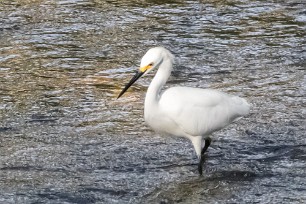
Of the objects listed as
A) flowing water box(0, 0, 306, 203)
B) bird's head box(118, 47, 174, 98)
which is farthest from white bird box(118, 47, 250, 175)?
flowing water box(0, 0, 306, 203)

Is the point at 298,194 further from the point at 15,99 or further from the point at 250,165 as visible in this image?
the point at 15,99

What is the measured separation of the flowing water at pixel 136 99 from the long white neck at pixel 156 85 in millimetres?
575

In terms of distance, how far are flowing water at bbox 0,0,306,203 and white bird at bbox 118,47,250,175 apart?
0.36 metres

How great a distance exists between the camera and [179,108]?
6707 mm

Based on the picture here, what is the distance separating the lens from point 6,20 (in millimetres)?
11531

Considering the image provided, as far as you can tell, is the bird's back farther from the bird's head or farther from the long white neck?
the bird's head

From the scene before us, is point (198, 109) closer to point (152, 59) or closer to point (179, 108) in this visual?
point (179, 108)

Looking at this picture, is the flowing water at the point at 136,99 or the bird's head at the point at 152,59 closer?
the flowing water at the point at 136,99

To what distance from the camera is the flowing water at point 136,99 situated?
663 centimetres

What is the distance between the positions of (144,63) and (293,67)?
3.31 metres

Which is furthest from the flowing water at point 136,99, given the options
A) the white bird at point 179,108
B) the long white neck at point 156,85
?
the long white neck at point 156,85

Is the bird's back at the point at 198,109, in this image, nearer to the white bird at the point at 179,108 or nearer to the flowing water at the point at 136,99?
the white bird at the point at 179,108

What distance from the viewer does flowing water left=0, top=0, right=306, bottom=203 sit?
663 centimetres

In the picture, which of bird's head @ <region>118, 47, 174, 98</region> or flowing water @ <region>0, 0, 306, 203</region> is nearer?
flowing water @ <region>0, 0, 306, 203</region>
